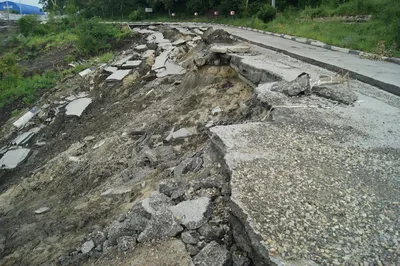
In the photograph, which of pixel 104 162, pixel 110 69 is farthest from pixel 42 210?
pixel 110 69

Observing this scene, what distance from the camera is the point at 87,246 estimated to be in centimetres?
315

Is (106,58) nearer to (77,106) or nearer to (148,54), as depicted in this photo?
(148,54)

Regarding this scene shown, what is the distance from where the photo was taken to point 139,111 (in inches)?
315

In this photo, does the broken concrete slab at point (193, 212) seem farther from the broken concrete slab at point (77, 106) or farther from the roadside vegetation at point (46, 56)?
the roadside vegetation at point (46, 56)

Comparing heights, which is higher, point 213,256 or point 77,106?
point 213,256

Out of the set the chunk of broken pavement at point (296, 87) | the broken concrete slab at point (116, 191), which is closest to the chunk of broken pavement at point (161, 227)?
the broken concrete slab at point (116, 191)

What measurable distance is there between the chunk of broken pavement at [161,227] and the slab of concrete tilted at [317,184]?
528 millimetres

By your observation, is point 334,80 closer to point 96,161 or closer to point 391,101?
point 391,101

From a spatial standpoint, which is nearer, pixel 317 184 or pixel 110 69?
pixel 317 184

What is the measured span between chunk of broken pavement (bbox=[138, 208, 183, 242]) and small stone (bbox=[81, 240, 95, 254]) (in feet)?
2.37

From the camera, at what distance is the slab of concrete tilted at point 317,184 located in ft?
6.79

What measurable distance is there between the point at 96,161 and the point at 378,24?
10.5 meters

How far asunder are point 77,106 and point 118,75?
1.80 metres

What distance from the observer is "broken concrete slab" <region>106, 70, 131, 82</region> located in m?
10.5
